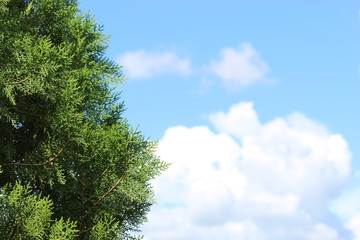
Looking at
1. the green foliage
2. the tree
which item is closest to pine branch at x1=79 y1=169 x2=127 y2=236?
the tree

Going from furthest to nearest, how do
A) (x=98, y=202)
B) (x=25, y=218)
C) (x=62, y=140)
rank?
(x=98, y=202) < (x=62, y=140) < (x=25, y=218)

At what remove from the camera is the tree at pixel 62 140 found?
15352mm

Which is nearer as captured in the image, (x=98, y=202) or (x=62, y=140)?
(x=62, y=140)

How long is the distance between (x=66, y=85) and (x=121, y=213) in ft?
16.1

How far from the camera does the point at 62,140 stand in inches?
622

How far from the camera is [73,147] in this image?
1639 cm

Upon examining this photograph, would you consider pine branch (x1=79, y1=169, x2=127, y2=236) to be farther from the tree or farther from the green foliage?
the green foliage

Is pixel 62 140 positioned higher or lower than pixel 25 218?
higher

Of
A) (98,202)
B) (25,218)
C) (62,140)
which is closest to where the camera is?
(25,218)

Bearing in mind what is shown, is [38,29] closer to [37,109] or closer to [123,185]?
[37,109]

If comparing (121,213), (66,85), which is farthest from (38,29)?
(121,213)

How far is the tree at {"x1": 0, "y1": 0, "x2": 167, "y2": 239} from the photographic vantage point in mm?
15352

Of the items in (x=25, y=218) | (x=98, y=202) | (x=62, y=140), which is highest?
(x=62, y=140)

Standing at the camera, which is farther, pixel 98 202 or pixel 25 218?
pixel 98 202
